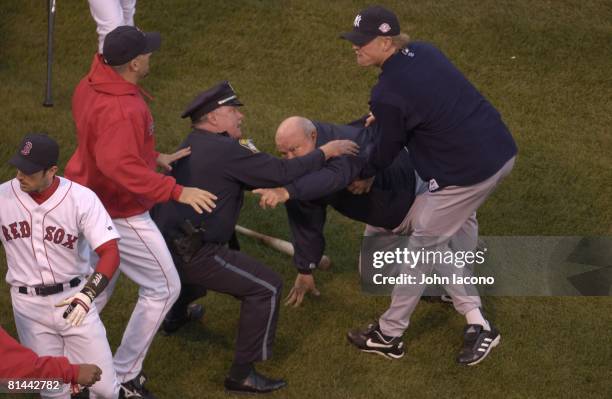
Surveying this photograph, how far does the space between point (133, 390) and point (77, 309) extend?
128cm

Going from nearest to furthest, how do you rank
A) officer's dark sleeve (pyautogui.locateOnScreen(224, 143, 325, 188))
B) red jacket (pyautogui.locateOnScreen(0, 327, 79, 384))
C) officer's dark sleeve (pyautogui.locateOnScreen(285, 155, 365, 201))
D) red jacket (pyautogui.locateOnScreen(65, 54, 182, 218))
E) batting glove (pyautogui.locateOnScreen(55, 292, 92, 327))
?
1. red jacket (pyautogui.locateOnScreen(0, 327, 79, 384))
2. batting glove (pyautogui.locateOnScreen(55, 292, 92, 327))
3. red jacket (pyautogui.locateOnScreen(65, 54, 182, 218))
4. officer's dark sleeve (pyautogui.locateOnScreen(224, 143, 325, 188))
5. officer's dark sleeve (pyautogui.locateOnScreen(285, 155, 365, 201))

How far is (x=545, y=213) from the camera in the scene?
8.82 m

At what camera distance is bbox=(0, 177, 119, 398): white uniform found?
216 inches

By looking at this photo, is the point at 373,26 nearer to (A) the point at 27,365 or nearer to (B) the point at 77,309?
(B) the point at 77,309

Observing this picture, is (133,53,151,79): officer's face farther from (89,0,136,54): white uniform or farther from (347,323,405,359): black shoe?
(89,0,136,54): white uniform

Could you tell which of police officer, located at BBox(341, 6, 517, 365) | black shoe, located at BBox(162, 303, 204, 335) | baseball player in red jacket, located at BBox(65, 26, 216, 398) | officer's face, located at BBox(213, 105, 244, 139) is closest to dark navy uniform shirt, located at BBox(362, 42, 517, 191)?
police officer, located at BBox(341, 6, 517, 365)

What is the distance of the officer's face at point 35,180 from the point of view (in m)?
5.39

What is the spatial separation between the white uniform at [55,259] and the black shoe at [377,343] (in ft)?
6.29

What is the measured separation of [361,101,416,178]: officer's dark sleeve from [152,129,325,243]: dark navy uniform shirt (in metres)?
0.48

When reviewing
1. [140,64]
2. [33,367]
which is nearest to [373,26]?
[140,64]

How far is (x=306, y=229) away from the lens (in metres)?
7.14

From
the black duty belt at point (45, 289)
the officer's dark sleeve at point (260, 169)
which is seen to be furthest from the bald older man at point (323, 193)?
the black duty belt at point (45, 289)

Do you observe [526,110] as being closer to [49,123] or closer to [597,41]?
[597,41]

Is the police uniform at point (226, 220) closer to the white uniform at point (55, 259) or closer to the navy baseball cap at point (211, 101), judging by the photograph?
the navy baseball cap at point (211, 101)
